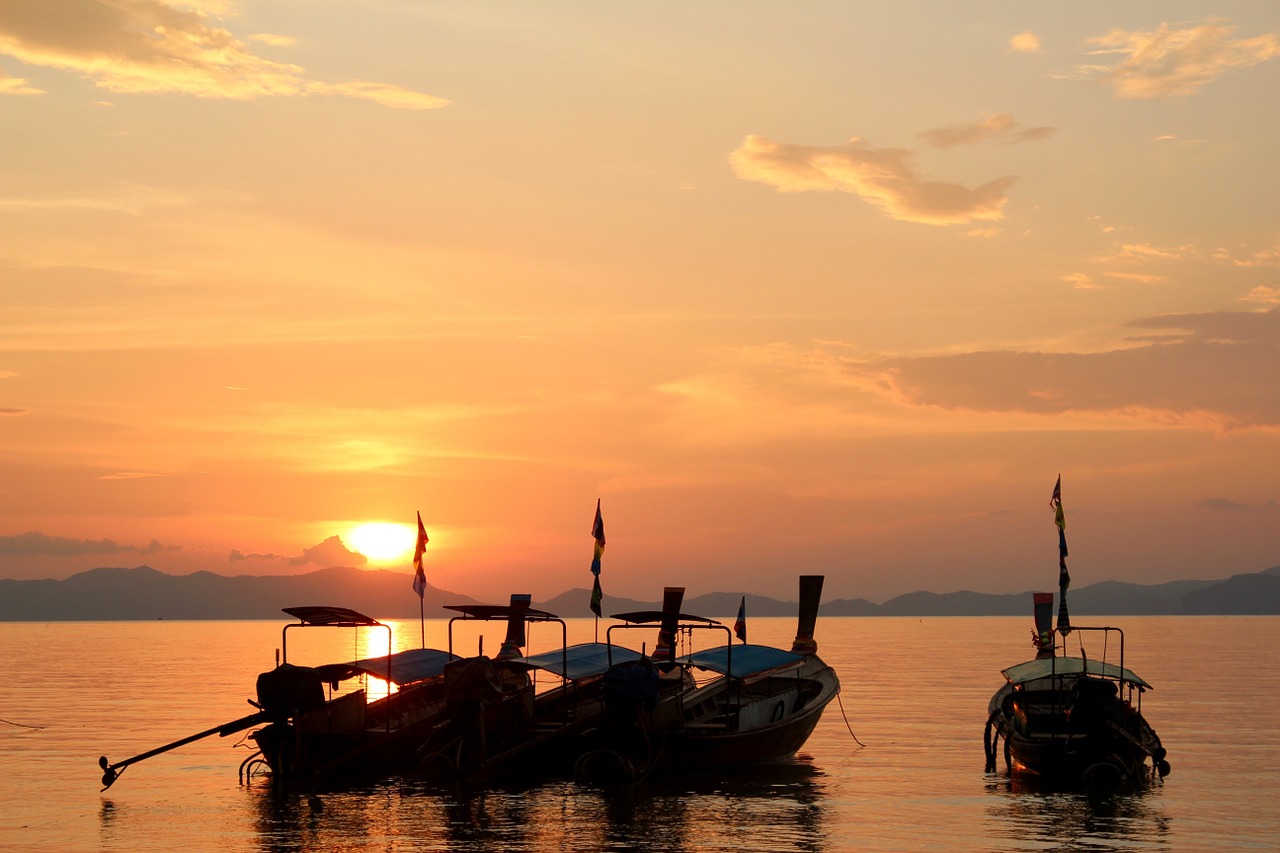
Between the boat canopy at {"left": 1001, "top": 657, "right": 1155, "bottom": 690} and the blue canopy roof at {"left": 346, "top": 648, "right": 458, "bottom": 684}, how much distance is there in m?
20.1

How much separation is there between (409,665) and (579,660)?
6.41 meters

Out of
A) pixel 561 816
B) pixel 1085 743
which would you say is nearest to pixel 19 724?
pixel 561 816

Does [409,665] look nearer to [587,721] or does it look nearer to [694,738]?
[587,721]

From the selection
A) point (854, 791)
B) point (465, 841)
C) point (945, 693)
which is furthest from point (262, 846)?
point (945, 693)

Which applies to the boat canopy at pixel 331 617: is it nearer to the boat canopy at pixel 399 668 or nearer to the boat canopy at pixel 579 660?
the boat canopy at pixel 399 668

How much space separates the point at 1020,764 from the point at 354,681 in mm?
67338

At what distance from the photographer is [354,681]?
105750 mm

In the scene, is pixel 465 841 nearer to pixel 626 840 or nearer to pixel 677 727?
pixel 626 840

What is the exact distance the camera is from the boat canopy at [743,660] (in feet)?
162

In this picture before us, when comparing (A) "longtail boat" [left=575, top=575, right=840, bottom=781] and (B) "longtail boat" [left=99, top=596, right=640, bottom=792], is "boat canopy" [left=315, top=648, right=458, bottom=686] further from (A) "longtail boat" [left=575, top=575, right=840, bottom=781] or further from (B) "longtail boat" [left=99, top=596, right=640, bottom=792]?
(A) "longtail boat" [left=575, top=575, right=840, bottom=781]

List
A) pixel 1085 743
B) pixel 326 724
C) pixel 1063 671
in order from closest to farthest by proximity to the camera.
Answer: pixel 1085 743 → pixel 326 724 → pixel 1063 671

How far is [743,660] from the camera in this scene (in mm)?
50688

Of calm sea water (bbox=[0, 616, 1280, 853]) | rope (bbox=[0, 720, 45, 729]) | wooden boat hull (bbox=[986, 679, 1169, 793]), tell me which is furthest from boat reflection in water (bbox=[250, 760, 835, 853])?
rope (bbox=[0, 720, 45, 729])

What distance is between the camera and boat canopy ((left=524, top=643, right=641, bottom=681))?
163ft
